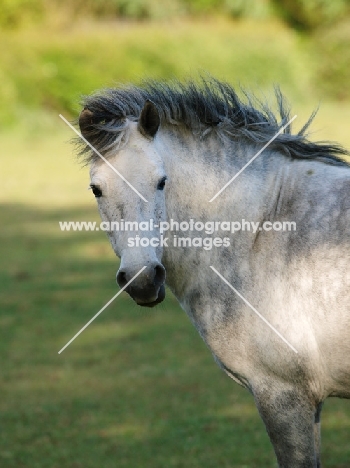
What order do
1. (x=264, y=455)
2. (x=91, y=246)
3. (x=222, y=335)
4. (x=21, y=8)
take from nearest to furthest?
(x=222, y=335)
(x=264, y=455)
(x=91, y=246)
(x=21, y=8)

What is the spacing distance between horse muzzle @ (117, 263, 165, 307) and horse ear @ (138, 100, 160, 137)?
0.68 m

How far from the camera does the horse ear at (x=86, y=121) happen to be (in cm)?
391

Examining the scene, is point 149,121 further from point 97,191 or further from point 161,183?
point 97,191

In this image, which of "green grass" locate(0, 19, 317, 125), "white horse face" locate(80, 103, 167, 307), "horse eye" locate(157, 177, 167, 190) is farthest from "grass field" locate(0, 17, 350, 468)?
"green grass" locate(0, 19, 317, 125)

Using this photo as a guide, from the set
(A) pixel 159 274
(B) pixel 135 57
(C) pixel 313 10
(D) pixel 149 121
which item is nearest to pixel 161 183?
(D) pixel 149 121

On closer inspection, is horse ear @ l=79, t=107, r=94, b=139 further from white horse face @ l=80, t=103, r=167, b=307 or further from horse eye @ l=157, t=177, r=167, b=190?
horse eye @ l=157, t=177, r=167, b=190

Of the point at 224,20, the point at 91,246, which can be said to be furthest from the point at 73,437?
the point at 224,20

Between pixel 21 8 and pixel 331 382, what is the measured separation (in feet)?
86.8

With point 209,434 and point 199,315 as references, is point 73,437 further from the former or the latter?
point 199,315

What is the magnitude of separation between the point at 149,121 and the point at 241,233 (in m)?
0.72

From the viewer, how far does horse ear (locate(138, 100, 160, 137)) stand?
3.77 meters

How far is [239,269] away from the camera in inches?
153

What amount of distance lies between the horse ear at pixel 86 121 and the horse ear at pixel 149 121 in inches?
11.1

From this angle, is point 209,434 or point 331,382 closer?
point 331,382
